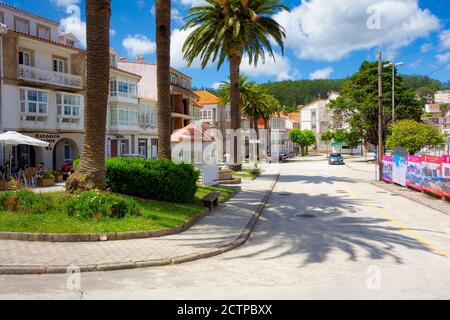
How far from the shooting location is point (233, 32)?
27938mm

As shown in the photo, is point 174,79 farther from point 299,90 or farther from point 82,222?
point 299,90

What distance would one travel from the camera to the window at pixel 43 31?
1323 inches

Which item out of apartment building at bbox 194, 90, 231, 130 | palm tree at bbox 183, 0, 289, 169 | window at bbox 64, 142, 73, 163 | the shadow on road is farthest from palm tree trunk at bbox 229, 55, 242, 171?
apartment building at bbox 194, 90, 231, 130

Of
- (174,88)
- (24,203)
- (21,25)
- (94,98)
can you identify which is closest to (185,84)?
(174,88)

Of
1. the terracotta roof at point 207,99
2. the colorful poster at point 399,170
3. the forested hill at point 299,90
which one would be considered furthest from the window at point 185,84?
the forested hill at point 299,90

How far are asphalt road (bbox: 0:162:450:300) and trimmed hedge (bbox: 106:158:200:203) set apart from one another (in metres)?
3.42

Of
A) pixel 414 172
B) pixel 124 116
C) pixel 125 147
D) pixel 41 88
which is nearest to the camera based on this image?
pixel 414 172

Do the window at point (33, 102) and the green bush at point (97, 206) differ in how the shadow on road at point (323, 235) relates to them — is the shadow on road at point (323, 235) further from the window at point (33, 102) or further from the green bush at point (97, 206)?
the window at point (33, 102)

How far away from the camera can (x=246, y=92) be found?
59.2 meters

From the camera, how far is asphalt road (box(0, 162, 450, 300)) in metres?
6.40

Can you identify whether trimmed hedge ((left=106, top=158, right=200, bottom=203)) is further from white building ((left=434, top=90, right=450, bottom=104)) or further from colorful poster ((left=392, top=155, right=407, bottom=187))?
white building ((left=434, top=90, right=450, bottom=104))

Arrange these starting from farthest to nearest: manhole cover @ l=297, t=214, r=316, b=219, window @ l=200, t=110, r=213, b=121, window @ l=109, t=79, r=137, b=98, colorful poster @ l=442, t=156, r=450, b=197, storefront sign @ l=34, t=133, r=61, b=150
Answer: window @ l=200, t=110, r=213, b=121
window @ l=109, t=79, r=137, b=98
storefront sign @ l=34, t=133, r=61, b=150
colorful poster @ l=442, t=156, r=450, b=197
manhole cover @ l=297, t=214, r=316, b=219

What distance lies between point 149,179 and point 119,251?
5654mm
